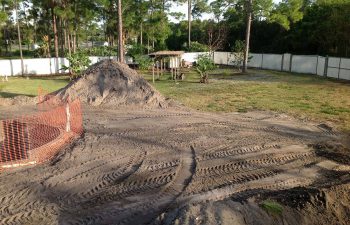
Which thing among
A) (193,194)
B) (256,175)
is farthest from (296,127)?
(193,194)

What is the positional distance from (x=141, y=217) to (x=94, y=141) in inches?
202

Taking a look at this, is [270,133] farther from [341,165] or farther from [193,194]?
[193,194]

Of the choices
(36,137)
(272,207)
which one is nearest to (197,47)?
(36,137)

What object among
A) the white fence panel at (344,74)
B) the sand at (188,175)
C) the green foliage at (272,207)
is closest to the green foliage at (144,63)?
the white fence panel at (344,74)

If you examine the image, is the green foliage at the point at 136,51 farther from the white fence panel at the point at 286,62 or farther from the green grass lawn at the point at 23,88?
the white fence panel at the point at 286,62

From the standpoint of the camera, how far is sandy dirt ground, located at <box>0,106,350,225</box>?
20.4ft

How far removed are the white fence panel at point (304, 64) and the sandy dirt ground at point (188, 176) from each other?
19.5 meters

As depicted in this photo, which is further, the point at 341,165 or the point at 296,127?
the point at 296,127

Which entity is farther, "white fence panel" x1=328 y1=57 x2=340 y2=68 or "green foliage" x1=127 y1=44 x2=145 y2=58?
"green foliage" x1=127 y1=44 x2=145 y2=58

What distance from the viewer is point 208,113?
15.3 metres

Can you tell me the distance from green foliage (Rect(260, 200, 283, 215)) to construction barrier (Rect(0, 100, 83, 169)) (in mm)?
6398

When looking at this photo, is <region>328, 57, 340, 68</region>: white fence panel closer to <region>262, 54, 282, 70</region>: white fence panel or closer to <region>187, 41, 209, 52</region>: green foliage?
<region>262, 54, 282, 70</region>: white fence panel

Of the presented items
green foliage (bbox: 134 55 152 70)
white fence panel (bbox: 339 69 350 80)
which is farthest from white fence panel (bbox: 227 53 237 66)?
white fence panel (bbox: 339 69 350 80)

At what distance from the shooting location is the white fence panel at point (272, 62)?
35.6 meters
